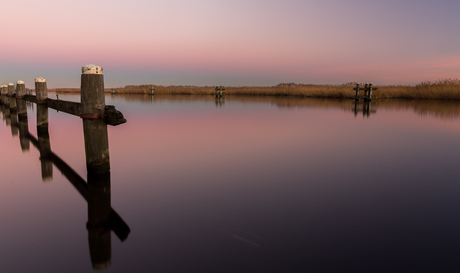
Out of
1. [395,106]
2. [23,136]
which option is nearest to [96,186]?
[23,136]

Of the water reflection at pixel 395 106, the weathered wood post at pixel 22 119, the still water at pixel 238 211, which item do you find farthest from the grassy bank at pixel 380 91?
the weathered wood post at pixel 22 119

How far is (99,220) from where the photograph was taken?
8.96 ft

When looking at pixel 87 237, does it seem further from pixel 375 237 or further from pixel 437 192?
pixel 437 192

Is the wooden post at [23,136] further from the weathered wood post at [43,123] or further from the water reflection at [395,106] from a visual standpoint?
the water reflection at [395,106]

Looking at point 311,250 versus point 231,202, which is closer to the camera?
point 311,250

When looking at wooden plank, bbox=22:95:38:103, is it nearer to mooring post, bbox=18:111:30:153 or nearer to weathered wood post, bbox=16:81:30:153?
weathered wood post, bbox=16:81:30:153

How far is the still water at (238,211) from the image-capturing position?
2061 millimetres

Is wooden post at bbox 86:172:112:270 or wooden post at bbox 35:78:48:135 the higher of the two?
wooden post at bbox 35:78:48:135

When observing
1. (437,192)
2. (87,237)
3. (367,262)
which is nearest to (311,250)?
(367,262)

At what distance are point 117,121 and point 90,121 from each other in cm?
41

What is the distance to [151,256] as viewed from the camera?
210cm

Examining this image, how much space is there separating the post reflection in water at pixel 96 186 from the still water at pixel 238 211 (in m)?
0.02

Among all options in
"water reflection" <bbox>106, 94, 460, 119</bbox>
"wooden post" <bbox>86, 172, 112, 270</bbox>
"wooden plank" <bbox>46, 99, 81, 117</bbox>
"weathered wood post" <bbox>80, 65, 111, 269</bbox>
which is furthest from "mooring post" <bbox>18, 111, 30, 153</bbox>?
"water reflection" <bbox>106, 94, 460, 119</bbox>

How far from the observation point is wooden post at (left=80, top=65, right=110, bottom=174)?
3.58 metres
